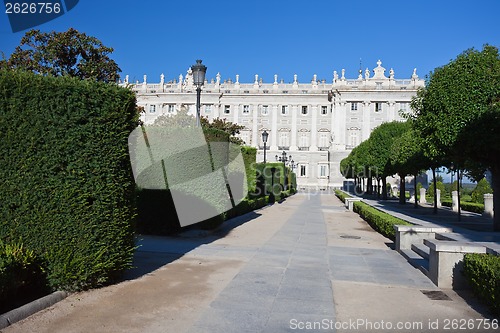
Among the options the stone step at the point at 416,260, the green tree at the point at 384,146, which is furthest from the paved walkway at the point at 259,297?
the green tree at the point at 384,146

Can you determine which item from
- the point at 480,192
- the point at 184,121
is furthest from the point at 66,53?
the point at 480,192

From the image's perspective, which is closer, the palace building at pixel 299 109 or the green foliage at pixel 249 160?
the green foliage at pixel 249 160

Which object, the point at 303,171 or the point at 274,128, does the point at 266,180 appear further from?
the point at 274,128

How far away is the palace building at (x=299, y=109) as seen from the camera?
71.3 meters

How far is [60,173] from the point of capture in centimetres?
537

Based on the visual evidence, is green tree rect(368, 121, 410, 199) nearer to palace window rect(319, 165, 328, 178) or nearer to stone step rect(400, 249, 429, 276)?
stone step rect(400, 249, 429, 276)

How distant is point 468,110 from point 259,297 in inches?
362

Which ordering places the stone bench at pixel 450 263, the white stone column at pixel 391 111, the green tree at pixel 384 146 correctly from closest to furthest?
the stone bench at pixel 450 263
the green tree at pixel 384 146
the white stone column at pixel 391 111

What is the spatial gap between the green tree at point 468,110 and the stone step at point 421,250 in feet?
13.9

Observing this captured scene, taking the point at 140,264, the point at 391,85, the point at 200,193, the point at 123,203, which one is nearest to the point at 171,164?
the point at 200,193

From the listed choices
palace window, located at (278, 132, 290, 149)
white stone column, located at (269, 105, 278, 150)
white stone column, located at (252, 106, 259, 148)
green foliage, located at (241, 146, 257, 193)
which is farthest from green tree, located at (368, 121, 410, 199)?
white stone column, located at (252, 106, 259, 148)

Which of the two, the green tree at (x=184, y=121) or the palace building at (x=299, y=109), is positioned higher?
the palace building at (x=299, y=109)

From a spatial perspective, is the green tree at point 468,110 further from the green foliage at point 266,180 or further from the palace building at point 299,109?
the palace building at point 299,109

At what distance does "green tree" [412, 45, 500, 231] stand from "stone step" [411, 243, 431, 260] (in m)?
4.23
